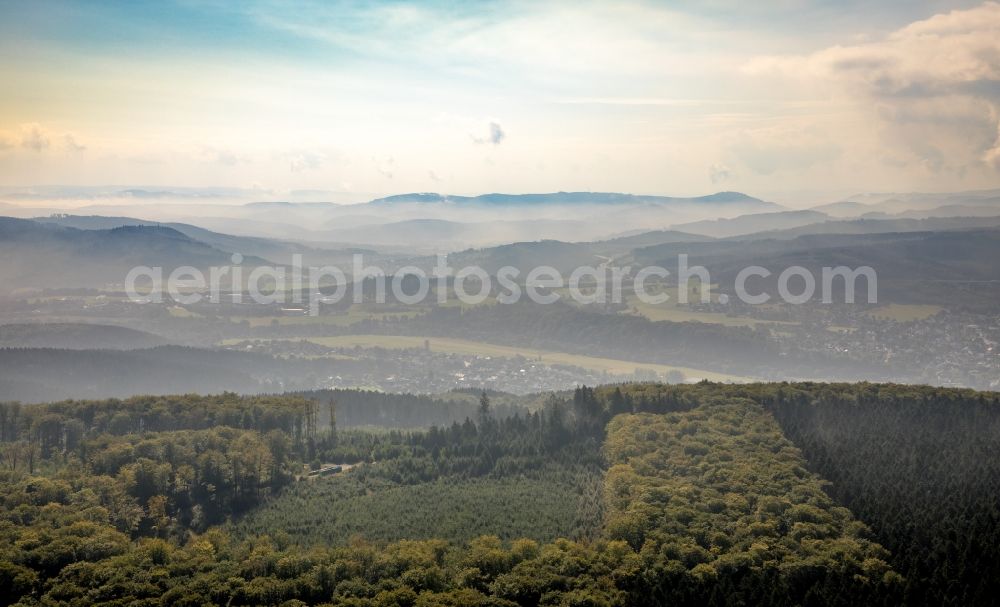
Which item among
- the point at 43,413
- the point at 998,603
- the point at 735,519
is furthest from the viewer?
the point at 43,413

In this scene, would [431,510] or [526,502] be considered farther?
[526,502]

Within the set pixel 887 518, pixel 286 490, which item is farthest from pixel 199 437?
pixel 887 518

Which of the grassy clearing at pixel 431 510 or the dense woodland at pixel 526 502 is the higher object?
the dense woodland at pixel 526 502

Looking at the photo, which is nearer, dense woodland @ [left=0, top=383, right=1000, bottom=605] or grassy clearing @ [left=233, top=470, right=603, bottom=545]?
dense woodland @ [left=0, top=383, right=1000, bottom=605]

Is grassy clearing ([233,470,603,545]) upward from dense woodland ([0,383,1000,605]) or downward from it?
downward

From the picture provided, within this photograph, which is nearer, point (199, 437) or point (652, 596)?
point (652, 596)

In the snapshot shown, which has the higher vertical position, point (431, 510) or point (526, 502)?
point (526, 502)

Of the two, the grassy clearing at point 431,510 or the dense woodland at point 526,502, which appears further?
the grassy clearing at point 431,510

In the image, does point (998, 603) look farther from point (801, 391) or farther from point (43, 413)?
point (43, 413)
